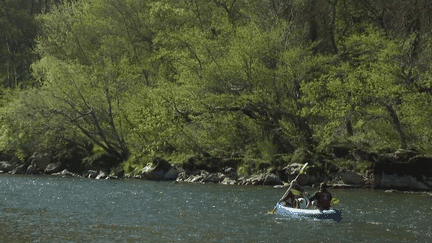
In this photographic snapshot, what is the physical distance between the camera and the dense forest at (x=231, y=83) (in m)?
34.0

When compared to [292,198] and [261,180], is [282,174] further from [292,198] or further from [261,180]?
[292,198]

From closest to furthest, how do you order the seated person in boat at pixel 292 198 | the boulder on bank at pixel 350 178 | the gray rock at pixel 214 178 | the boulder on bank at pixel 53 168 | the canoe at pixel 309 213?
the canoe at pixel 309 213
the seated person in boat at pixel 292 198
the boulder on bank at pixel 350 178
the gray rock at pixel 214 178
the boulder on bank at pixel 53 168

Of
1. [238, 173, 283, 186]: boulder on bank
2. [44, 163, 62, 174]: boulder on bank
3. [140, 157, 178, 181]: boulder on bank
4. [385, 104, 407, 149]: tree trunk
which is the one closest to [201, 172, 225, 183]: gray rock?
[238, 173, 283, 186]: boulder on bank

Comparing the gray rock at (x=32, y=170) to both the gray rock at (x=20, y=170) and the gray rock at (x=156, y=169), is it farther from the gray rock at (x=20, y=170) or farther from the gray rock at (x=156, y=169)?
the gray rock at (x=156, y=169)

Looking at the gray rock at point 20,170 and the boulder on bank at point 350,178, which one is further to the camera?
the gray rock at point 20,170

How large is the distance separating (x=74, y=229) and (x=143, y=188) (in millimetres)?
14416

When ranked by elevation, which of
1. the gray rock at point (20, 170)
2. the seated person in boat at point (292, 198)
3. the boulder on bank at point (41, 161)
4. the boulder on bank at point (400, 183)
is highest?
the seated person in boat at point (292, 198)

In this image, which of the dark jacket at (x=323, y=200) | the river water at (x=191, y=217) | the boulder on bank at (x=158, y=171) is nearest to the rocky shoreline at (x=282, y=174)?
the boulder on bank at (x=158, y=171)

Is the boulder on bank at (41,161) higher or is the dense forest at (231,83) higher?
the dense forest at (231,83)

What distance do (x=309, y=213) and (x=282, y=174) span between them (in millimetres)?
14375

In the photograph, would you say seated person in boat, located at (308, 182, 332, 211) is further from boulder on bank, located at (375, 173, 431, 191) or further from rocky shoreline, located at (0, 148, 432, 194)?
boulder on bank, located at (375, 173, 431, 191)

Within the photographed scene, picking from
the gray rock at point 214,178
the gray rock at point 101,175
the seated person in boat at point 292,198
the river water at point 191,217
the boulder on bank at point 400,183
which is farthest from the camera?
the gray rock at point 101,175

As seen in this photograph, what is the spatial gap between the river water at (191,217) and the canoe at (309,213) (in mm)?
250

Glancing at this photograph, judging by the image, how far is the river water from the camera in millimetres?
17453
